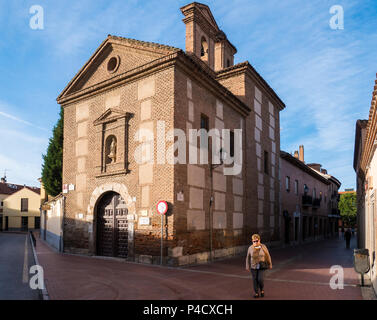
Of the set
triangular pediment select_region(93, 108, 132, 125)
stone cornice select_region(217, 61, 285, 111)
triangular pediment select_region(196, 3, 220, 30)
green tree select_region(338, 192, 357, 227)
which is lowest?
green tree select_region(338, 192, 357, 227)

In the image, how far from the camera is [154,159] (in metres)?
13.4

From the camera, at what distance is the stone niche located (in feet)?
48.1

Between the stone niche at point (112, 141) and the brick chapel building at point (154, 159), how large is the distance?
0.05 metres

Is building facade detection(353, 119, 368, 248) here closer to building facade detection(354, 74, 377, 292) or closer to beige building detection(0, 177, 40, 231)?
building facade detection(354, 74, 377, 292)

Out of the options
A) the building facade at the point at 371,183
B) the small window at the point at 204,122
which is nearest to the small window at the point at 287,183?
the building facade at the point at 371,183

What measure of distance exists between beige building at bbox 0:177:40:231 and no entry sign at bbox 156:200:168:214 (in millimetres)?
49379

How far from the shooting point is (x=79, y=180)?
56.0ft

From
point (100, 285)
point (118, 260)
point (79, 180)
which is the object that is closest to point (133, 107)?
point (79, 180)

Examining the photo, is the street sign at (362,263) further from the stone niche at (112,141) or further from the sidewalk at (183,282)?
the stone niche at (112,141)

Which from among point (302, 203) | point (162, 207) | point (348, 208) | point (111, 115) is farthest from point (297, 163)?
point (348, 208)

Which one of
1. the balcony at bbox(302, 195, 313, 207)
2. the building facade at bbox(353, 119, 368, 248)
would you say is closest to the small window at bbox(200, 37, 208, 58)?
the building facade at bbox(353, 119, 368, 248)

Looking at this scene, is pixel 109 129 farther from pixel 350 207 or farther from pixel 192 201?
pixel 350 207

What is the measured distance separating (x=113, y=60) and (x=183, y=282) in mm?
11697
